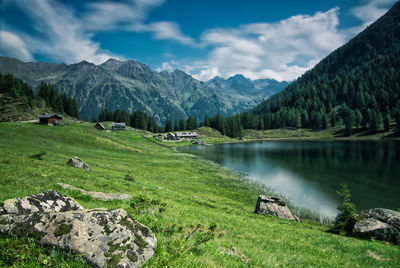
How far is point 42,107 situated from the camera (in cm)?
13025

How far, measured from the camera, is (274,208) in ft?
84.8

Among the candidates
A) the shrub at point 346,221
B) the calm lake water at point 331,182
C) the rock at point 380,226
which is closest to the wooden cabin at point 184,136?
the calm lake water at point 331,182

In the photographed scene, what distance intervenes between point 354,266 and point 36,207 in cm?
1530

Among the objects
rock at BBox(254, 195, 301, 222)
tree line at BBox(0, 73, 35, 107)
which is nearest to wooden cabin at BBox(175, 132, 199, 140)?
tree line at BBox(0, 73, 35, 107)

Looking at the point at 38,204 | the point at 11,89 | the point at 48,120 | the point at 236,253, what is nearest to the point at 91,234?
the point at 38,204

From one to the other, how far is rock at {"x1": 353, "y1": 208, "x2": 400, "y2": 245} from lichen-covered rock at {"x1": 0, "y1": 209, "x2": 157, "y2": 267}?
815 inches

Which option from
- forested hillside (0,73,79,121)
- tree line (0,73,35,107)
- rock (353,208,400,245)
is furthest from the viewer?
tree line (0,73,35,107)

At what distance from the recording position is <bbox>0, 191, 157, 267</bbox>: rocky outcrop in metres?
5.13

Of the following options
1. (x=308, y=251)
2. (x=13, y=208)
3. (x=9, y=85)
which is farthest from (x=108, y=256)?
(x=9, y=85)

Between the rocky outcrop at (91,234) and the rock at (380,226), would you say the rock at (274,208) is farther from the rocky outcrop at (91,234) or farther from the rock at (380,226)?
the rocky outcrop at (91,234)

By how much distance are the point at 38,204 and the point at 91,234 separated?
396 centimetres

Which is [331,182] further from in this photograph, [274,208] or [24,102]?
[24,102]

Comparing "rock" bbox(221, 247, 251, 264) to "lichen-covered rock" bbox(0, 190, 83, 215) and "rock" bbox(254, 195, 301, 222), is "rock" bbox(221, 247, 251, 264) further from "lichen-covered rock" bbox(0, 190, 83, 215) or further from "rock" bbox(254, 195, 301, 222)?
"rock" bbox(254, 195, 301, 222)

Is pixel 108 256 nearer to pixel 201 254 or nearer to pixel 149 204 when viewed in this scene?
pixel 201 254
